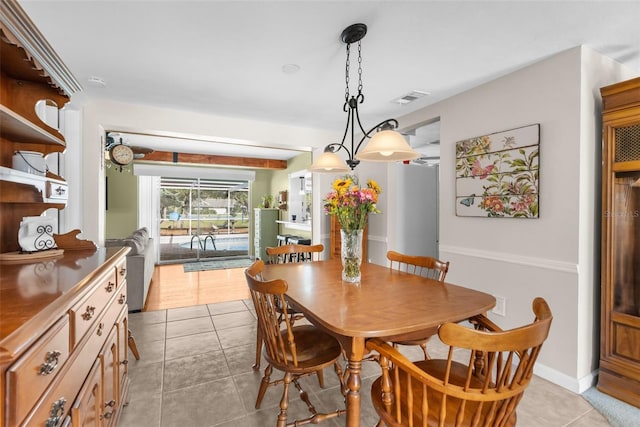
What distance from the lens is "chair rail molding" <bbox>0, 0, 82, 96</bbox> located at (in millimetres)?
1112

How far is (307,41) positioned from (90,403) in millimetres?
2254

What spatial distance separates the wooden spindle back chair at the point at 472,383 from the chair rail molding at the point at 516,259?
4.30ft

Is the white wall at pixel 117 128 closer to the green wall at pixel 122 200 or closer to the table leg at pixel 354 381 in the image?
the green wall at pixel 122 200

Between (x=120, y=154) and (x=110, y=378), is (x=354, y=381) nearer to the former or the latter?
(x=110, y=378)

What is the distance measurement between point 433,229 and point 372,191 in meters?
2.89

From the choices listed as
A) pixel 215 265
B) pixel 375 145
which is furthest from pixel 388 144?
pixel 215 265

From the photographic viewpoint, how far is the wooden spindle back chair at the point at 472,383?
101 centimetres

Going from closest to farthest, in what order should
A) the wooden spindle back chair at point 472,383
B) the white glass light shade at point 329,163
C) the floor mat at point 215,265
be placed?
the wooden spindle back chair at point 472,383 → the white glass light shade at point 329,163 → the floor mat at point 215,265

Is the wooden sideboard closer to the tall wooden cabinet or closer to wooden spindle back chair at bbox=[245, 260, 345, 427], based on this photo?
wooden spindle back chair at bbox=[245, 260, 345, 427]

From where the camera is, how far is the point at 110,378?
1556 mm

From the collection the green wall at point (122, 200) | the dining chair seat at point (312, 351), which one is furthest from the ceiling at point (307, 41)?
the green wall at point (122, 200)

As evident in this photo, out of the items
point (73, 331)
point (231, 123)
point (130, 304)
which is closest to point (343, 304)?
point (73, 331)

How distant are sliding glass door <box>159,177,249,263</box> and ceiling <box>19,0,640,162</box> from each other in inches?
185

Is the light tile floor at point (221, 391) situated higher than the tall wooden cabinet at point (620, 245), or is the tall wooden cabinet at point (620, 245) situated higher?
the tall wooden cabinet at point (620, 245)
